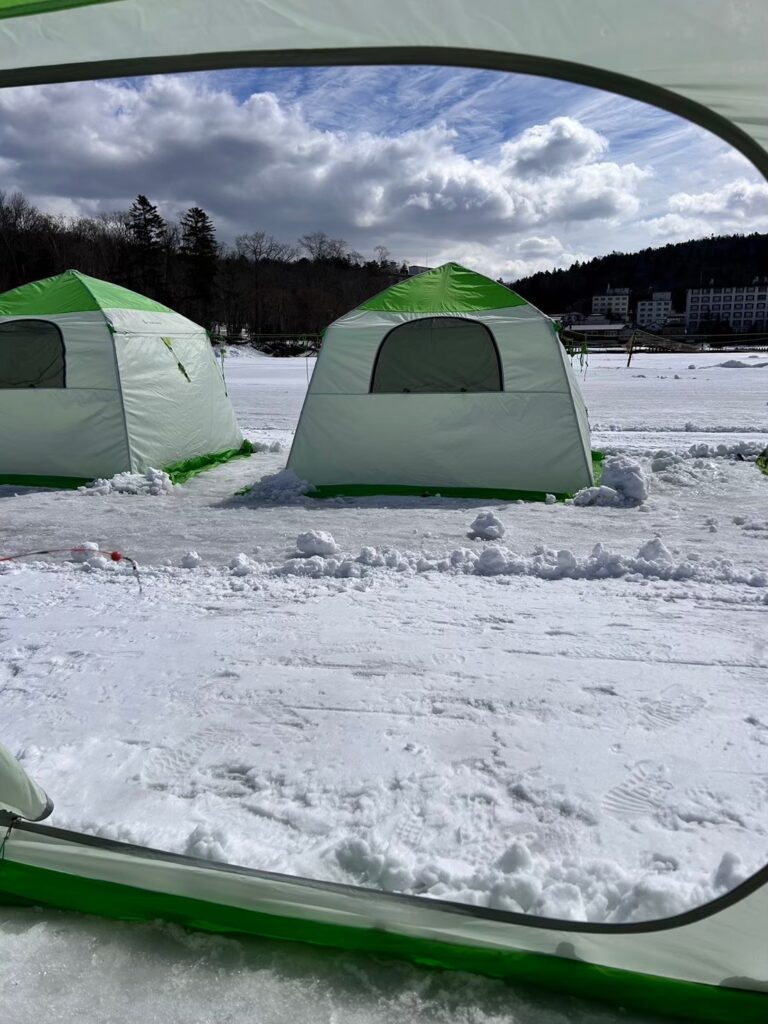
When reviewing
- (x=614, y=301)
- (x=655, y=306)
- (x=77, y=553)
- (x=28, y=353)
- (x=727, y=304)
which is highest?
(x=614, y=301)

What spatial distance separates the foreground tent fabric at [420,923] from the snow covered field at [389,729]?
0.06 m

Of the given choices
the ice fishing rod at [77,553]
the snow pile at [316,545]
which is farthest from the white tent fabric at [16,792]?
the snow pile at [316,545]

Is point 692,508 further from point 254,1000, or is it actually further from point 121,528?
point 254,1000

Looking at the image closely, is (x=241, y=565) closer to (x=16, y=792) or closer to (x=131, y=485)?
(x=16, y=792)

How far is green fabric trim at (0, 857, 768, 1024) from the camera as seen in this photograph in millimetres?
1632

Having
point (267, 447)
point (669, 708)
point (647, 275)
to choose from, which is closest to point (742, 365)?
point (267, 447)

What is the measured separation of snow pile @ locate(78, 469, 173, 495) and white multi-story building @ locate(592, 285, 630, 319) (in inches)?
5296

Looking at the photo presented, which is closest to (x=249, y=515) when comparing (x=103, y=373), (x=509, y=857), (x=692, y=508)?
(x=103, y=373)

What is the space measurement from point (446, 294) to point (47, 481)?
188 inches

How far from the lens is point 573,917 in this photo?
1853mm

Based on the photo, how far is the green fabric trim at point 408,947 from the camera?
163cm

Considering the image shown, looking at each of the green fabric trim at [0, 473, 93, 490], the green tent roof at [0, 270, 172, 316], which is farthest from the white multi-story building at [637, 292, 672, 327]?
the green fabric trim at [0, 473, 93, 490]

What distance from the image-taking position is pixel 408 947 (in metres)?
1.78

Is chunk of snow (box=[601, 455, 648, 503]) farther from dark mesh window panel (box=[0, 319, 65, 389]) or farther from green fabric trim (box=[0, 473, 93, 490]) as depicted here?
dark mesh window panel (box=[0, 319, 65, 389])
